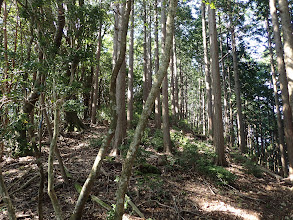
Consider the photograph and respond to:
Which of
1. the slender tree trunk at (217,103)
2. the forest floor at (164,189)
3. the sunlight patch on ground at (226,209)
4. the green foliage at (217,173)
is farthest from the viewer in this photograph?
the slender tree trunk at (217,103)

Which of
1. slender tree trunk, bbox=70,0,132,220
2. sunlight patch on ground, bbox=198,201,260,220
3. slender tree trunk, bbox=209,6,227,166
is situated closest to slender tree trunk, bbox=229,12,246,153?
slender tree trunk, bbox=209,6,227,166

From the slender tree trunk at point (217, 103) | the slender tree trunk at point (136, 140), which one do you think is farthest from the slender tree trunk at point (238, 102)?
the slender tree trunk at point (136, 140)

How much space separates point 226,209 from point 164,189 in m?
1.79

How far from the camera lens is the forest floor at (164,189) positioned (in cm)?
502

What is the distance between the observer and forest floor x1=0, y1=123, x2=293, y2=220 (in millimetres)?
5023

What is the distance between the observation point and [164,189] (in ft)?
20.3

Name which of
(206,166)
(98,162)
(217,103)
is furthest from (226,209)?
(217,103)

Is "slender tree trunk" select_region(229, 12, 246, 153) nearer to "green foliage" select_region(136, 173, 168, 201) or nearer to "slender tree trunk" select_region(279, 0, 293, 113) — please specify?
"slender tree trunk" select_region(279, 0, 293, 113)

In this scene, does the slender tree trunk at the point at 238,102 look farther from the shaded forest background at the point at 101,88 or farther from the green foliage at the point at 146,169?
the green foliage at the point at 146,169

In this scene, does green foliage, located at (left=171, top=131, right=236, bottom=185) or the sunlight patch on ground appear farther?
green foliage, located at (left=171, top=131, right=236, bottom=185)

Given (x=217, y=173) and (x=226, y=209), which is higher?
(x=217, y=173)

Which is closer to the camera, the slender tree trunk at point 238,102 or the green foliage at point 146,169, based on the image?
the green foliage at point 146,169

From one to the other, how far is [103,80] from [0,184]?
16.0 metres

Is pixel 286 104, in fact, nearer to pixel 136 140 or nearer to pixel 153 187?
pixel 153 187
